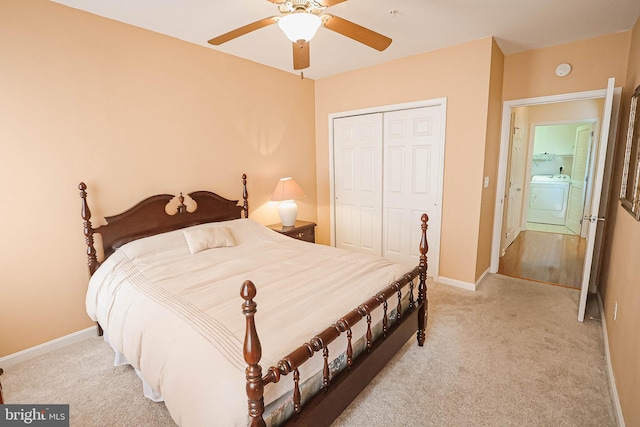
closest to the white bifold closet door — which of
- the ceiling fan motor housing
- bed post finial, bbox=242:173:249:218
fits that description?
bed post finial, bbox=242:173:249:218

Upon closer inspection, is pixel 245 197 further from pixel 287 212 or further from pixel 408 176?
pixel 408 176

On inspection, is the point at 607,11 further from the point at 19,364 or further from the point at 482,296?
the point at 19,364

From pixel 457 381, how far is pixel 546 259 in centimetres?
330

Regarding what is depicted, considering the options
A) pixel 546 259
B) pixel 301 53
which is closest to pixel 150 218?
pixel 301 53

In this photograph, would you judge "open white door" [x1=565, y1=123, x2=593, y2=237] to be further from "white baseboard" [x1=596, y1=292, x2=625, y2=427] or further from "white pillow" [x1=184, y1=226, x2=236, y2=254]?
"white pillow" [x1=184, y1=226, x2=236, y2=254]

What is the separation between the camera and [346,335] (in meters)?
1.69

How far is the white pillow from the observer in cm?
272

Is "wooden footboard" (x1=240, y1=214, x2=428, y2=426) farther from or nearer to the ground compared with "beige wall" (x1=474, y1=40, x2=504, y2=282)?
nearer to the ground

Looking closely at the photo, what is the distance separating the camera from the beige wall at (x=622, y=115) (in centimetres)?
166

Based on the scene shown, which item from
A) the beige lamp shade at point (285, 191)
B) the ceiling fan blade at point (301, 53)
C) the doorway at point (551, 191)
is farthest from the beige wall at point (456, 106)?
the ceiling fan blade at point (301, 53)

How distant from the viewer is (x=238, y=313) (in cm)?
165

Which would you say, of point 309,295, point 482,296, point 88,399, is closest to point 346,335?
point 309,295

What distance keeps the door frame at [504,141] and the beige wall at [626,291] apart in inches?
14.8

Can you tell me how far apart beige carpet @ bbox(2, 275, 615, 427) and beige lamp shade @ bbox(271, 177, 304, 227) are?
1990 mm
